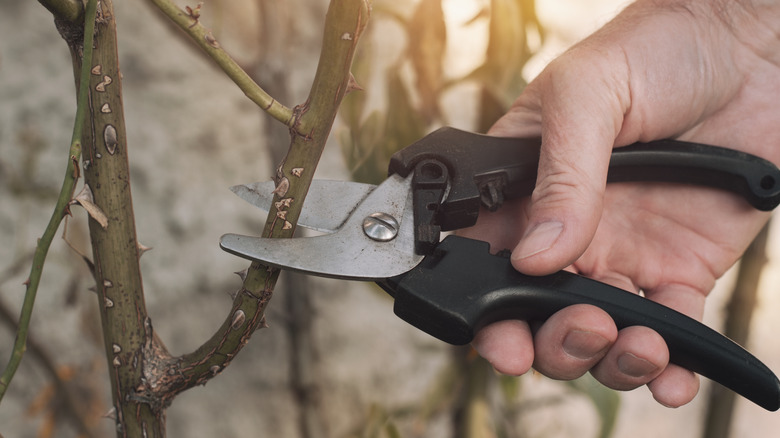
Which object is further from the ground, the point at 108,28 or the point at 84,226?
the point at 84,226

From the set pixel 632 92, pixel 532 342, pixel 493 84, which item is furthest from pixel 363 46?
pixel 532 342

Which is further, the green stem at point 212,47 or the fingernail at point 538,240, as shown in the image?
the fingernail at point 538,240

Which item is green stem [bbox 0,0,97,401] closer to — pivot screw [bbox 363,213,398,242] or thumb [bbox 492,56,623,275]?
pivot screw [bbox 363,213,398,242]

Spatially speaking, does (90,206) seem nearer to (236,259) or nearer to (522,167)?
(522,167)

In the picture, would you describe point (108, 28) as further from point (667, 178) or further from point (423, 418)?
point (423, 418)

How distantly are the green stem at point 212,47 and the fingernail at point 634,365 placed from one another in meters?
0.34

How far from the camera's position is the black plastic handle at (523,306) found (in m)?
0.53

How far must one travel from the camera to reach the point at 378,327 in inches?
44.3

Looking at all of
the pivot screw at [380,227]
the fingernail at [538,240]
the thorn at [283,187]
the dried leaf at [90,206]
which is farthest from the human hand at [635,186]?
the dried leaf at [90,206]

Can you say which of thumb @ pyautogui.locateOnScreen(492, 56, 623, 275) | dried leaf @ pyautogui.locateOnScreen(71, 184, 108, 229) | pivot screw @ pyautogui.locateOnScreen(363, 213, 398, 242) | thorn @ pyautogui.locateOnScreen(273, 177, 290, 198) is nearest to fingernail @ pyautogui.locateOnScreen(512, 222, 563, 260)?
thumb @ pyautogui.locateOnScreen(492, 56, 623, 275)

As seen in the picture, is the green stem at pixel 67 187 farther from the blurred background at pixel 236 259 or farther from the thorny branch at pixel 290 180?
the blurred background at pixel 236 259

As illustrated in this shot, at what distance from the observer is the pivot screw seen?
1.84ft

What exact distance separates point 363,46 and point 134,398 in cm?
54

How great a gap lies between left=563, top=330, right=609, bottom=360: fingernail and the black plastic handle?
0.03 metres
